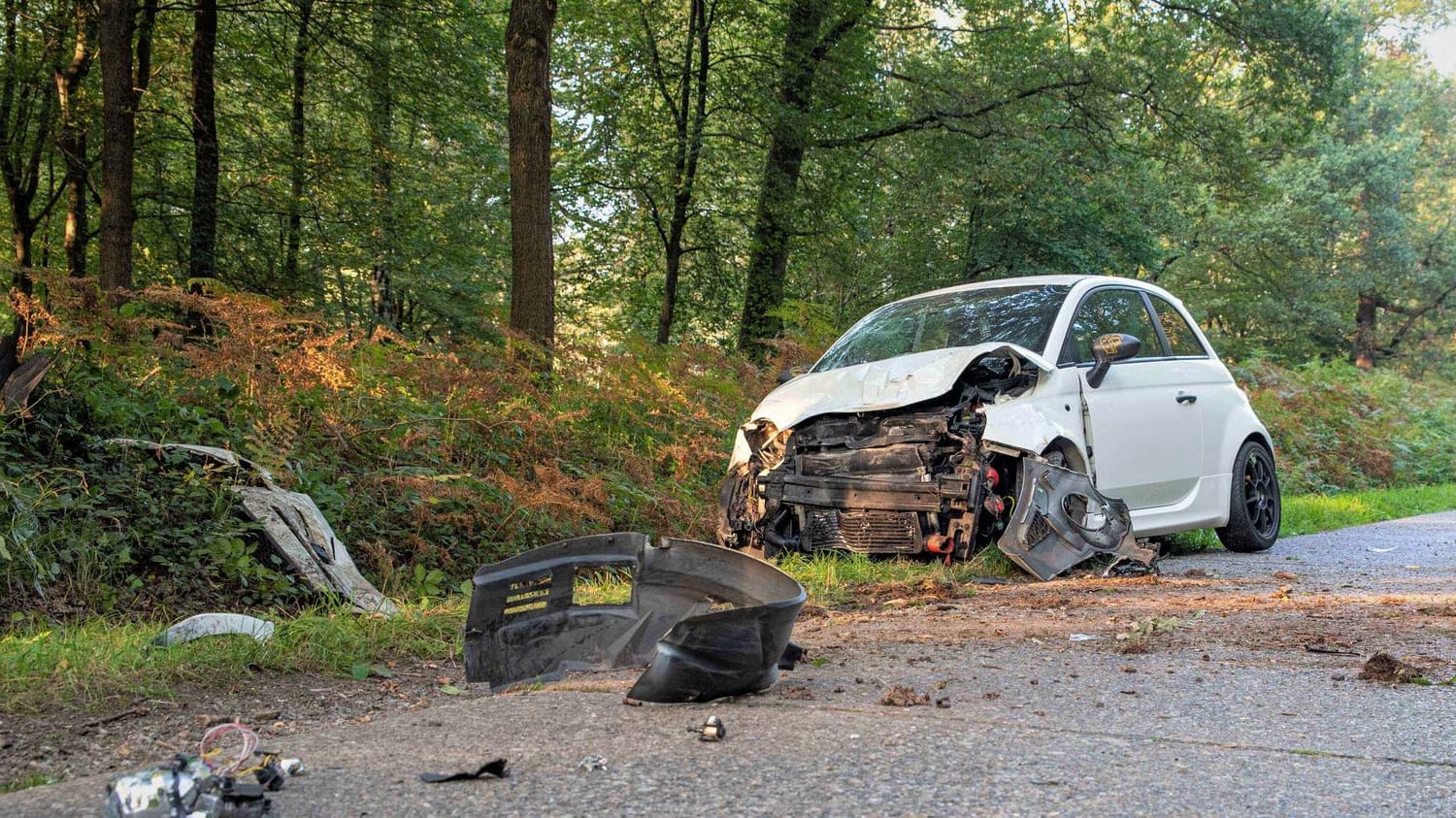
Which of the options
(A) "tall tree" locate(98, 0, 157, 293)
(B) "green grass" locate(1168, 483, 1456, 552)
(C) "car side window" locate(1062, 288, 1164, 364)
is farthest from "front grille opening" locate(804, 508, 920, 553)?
(A) "tall tree" locate(98, 0, 157, 293)

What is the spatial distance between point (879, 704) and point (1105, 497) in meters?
3.54

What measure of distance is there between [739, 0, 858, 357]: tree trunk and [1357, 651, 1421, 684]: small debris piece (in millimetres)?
12454

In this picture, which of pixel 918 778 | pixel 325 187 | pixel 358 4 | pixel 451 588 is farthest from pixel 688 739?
pixel 325 187

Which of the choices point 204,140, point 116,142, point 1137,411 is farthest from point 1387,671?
point 204,140

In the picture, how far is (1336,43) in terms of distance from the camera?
1728 centimetres

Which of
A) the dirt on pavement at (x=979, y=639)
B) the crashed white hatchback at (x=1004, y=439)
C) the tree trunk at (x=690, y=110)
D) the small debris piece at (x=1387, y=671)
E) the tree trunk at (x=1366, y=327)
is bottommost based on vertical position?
the dirt on pavement at (x=979, y=639)

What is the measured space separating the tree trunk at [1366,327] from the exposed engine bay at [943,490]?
3734 centimetres

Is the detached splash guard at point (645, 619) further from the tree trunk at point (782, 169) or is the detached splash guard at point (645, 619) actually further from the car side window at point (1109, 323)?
the tree trunk at point (782, 169)

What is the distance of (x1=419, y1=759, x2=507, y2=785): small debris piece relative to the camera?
2.43 meters

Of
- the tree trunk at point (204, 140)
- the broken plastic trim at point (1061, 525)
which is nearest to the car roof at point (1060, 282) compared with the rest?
the broken plastic trim at point (1061, 525)

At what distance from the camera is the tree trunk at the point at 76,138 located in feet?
43.7

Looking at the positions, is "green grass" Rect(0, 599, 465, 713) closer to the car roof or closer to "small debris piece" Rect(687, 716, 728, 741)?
"small debris piece" Rect(687, 716, 728, 741)

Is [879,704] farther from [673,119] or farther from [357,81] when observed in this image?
[673,119]

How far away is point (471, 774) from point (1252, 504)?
23.1 ft
